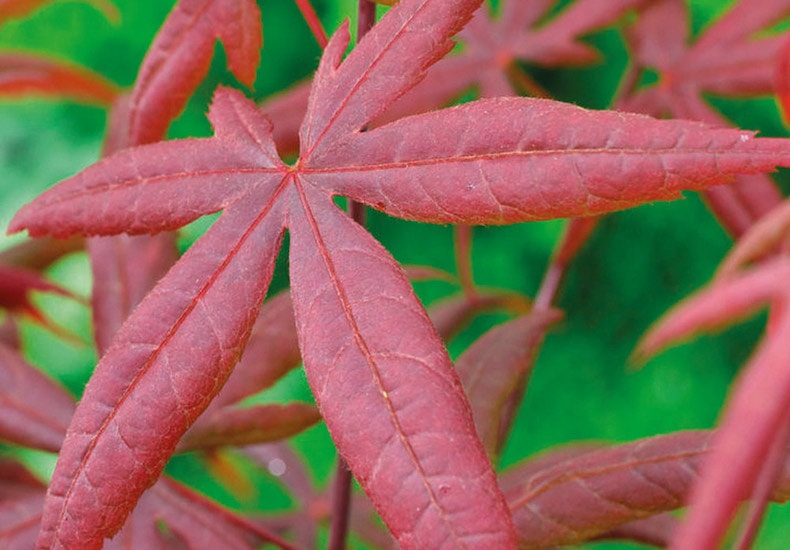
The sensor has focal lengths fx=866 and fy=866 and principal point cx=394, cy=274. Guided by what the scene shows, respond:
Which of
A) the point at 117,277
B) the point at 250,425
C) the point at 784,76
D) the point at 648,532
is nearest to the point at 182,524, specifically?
the point at 250,425

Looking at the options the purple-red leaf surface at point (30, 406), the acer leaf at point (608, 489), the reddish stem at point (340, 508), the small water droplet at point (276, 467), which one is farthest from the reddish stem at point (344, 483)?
the small water droplet at point (276, 467)

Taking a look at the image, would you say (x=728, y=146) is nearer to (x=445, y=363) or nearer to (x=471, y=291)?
(x=445, y=363)

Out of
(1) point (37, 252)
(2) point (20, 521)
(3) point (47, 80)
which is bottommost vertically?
(2) point (20, 521)

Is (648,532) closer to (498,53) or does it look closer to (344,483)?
(344,483)

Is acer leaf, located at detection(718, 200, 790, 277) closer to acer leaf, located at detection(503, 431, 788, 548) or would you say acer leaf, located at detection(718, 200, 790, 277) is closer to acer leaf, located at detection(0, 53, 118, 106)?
acer leaf, located at detection(503, 431, 788, 548)

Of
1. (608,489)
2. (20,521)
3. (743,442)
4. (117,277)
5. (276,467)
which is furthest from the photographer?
(276,467)

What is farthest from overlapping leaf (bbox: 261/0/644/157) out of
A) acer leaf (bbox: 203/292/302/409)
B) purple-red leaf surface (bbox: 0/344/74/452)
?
purple-red leaf surface (bbox: 0/344/74/452)
